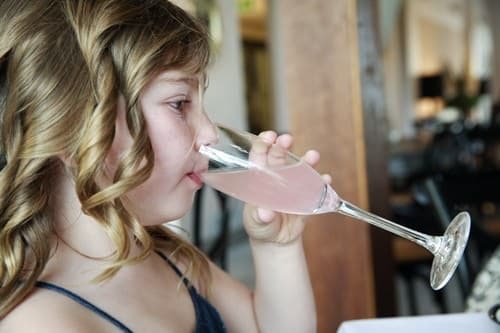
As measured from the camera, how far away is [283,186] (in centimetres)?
80

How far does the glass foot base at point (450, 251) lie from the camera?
2.19ft

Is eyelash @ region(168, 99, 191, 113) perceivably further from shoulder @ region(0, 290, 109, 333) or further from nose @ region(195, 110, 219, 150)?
shoulder @ region(0, 290, 109, 333)

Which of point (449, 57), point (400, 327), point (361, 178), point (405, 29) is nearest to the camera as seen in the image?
point (400, 327)

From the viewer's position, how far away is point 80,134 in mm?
707

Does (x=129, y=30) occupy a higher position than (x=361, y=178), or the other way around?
(x=129, y=30)

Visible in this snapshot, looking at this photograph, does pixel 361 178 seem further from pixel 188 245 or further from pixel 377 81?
pixel 188 245

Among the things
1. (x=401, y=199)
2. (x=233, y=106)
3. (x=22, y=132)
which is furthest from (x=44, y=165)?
(x=233, y=106)

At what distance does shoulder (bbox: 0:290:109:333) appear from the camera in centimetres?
66

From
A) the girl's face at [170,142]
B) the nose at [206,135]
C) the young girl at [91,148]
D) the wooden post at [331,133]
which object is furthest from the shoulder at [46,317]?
the wooden post at [331,133]

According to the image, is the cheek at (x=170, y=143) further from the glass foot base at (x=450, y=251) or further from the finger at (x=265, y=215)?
the glass foot base at (x=450, y=251)

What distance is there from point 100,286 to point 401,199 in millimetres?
2887

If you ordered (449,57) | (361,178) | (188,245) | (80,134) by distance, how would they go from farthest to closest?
(449,57), (361,178), (188,245), (80,134)

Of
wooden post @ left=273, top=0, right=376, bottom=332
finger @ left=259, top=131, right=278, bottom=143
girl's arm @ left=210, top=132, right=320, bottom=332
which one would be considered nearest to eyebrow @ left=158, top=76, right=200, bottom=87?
finger @ left=259, top=131, right=278, bottom=143

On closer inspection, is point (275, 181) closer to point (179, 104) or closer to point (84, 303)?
point (179, 104)
